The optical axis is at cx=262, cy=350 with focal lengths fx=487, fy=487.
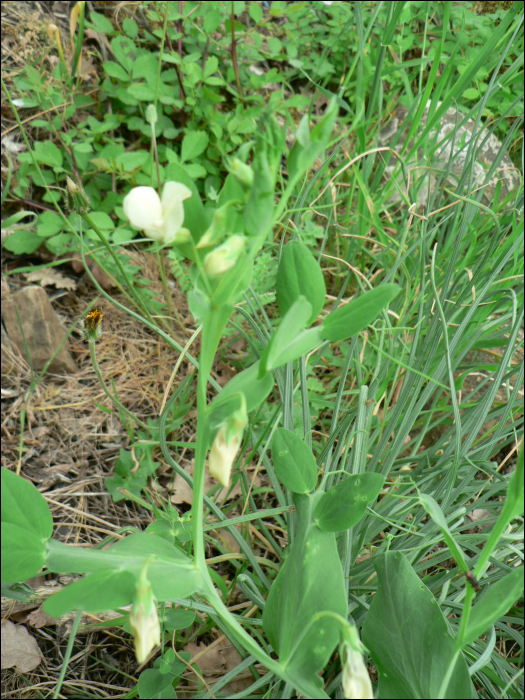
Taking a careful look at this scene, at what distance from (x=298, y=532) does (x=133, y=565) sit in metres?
0.22

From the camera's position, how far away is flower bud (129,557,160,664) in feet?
1.33

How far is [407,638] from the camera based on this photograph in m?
0.55

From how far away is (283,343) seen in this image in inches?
17.5

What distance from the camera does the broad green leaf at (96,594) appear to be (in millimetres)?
430

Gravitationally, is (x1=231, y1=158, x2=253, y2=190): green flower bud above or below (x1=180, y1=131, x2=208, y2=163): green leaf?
above

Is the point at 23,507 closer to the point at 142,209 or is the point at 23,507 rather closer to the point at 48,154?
the point at 142,209

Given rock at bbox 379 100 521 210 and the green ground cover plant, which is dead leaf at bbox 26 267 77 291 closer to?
the green ground cover plant

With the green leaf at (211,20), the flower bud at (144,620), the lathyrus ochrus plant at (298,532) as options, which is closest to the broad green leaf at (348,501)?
the lathyrus ochrus plant at (298,532)

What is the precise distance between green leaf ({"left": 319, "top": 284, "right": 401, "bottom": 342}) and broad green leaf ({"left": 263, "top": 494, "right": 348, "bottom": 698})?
24 cm

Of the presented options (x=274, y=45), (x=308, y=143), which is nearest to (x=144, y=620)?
(x=308, y=143)

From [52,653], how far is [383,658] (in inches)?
24.6

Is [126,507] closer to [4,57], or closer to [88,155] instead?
[88,155]

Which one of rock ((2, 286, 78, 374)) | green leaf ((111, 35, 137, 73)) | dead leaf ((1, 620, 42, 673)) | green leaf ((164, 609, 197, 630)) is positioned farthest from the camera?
green leaf ((111, 35, 137, 73))

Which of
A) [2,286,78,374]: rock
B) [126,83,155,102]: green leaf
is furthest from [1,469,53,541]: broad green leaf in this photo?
[126,83,155,102]: green leaf
